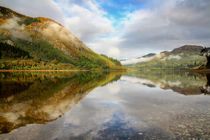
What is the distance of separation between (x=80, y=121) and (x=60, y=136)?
18.3 feet

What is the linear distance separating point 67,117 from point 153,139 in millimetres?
10041

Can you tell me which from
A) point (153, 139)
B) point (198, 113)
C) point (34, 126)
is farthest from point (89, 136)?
point (198, 113)

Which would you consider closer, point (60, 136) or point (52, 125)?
point (60, 136)

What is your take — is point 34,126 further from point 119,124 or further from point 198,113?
point 198,113

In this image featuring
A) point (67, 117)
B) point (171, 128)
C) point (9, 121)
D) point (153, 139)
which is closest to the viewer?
point (153, 139)

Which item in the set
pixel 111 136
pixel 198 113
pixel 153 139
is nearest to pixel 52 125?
pixel 111 136

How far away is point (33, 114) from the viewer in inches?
1071

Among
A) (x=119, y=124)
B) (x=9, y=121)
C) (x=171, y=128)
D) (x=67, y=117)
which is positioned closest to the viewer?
(x=171, y=128)

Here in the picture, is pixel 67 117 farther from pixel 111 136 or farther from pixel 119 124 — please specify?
pixel 111 136

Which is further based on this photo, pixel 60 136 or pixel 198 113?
pixel 198 113

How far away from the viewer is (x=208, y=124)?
22.1m

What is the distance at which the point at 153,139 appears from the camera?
17.6 m

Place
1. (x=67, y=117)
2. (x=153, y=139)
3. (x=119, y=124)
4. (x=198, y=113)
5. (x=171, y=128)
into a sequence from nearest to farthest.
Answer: (x=153, y=139)
(x=171, y=128)
(x=119, y=124)
(x=67, y=117)
(x=198, y=113)

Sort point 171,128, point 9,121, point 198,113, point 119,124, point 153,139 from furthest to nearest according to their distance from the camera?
point 198,113 → point 9,121 → point 119,124 → point 171,128 → point 153,139
